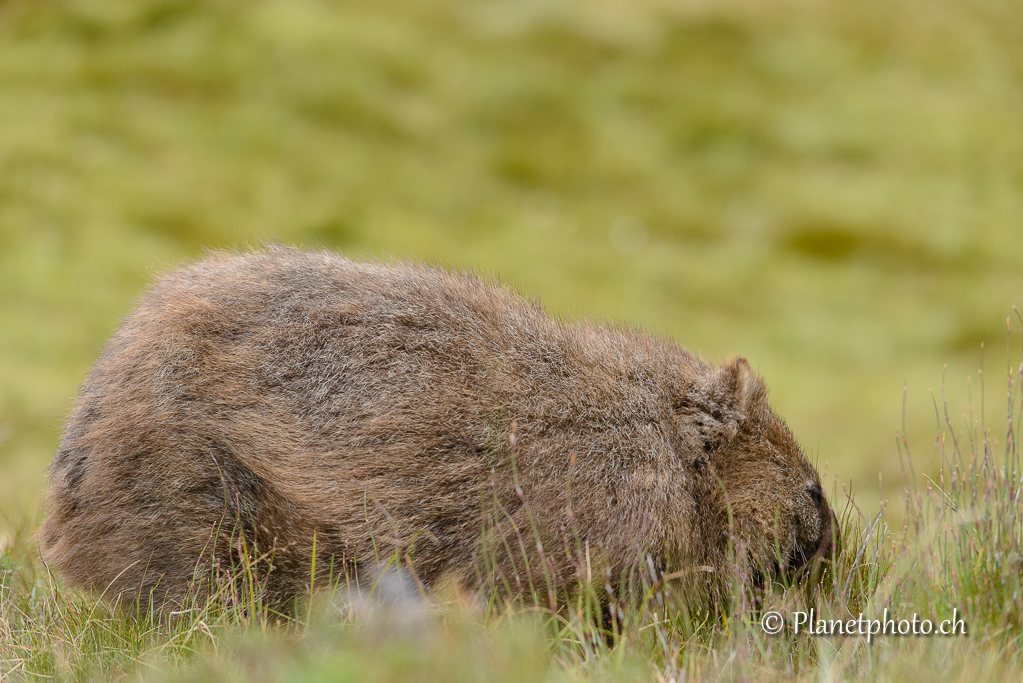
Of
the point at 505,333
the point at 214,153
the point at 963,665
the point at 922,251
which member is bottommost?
the point at 963,665

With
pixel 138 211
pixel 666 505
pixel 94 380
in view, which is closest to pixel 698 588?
pixel 666 505

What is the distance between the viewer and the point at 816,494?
4.84m

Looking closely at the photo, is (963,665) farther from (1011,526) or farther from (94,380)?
(94,380)

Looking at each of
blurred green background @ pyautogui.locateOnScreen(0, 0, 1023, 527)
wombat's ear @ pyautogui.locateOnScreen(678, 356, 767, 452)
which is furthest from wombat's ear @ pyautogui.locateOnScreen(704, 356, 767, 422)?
blurred green background @ pyautogui.locateOnScreen(0, 0, 1023, 527)

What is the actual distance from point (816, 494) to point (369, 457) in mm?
2239

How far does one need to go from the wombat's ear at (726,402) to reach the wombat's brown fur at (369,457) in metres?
0.08

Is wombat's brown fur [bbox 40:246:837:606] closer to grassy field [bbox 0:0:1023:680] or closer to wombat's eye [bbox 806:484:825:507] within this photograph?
wombat's eye [bbox 806:484:825:507]

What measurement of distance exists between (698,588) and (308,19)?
1801 centimetres

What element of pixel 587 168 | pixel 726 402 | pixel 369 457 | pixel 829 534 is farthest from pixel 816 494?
pixel 587 168

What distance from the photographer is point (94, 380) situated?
4559 millimetres

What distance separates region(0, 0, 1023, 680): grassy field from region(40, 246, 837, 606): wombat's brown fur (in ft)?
22.3

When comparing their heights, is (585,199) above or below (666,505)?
above

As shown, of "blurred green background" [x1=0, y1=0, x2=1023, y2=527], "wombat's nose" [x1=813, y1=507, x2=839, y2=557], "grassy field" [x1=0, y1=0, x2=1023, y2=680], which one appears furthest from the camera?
"blurred green background" [x1=0, y1=0, x2=1023, y2=527]

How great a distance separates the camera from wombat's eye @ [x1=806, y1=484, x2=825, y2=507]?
4.82m
